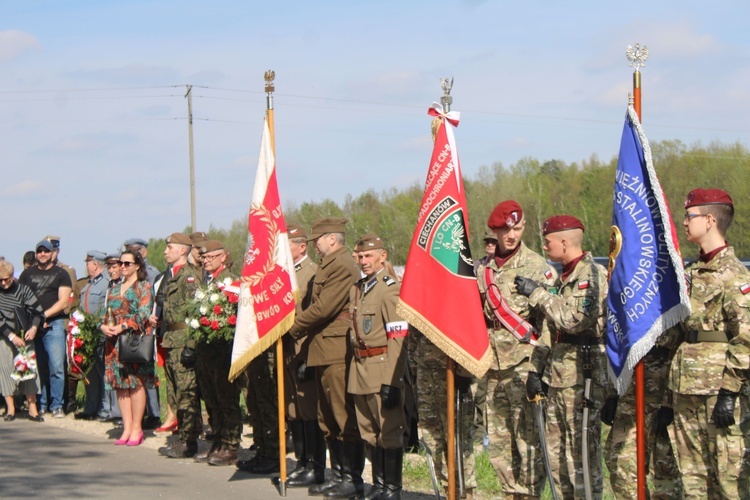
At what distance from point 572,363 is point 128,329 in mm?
6129

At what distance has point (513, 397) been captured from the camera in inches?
287

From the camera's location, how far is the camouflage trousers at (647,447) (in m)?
6.61

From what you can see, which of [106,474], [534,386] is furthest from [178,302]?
[534,386]

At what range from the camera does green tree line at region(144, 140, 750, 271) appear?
43406mm

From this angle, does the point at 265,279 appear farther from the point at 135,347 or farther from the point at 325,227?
the point at 135,347

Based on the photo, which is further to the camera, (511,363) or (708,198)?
(511,363)

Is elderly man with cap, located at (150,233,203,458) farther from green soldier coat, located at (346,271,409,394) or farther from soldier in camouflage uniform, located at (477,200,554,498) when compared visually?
soldier in camouflage uniform, located at (477,200,554,498)

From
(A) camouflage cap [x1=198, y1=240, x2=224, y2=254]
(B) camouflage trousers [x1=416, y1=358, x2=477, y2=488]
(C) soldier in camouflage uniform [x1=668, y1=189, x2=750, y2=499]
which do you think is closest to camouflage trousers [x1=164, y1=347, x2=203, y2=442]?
(A) camouflage cap [x1=198, y1=240, x2=224, y2=254]

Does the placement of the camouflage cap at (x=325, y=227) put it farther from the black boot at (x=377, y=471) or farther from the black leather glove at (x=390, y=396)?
the black boot at (x=377, y=471)

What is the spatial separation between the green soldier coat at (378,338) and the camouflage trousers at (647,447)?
198 cm

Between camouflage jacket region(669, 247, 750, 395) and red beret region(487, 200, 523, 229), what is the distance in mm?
1454

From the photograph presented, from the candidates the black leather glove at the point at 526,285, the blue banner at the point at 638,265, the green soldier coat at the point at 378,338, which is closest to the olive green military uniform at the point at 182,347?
the green soldier coat at the point at 378,338

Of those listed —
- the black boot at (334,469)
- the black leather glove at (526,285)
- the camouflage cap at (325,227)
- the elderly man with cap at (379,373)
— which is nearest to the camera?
the black leather glove at (526,285)

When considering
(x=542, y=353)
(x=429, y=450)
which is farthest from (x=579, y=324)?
(x=429, y=450)
